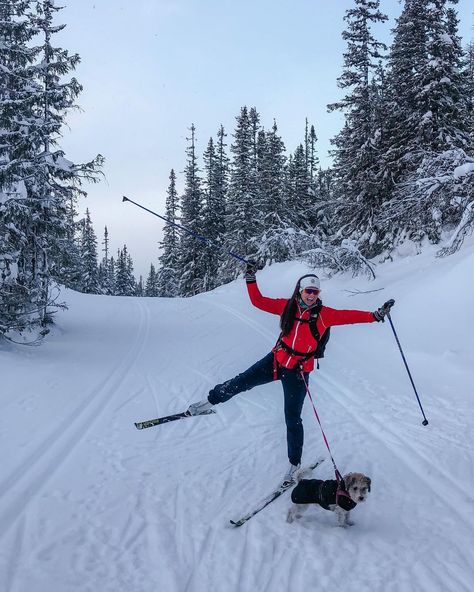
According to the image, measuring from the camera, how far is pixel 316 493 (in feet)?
13.3

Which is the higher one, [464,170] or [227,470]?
[464,170]

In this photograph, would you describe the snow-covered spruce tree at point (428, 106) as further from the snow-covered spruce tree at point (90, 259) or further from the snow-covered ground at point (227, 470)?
the snow-covered spruce tree at point (90, 259)

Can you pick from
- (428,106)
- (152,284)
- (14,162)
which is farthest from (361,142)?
(152,284)

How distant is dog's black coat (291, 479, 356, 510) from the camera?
3996mm

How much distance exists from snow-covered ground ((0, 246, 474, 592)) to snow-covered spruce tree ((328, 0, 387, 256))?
13.0 m

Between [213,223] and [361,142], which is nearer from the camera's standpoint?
[361,142]

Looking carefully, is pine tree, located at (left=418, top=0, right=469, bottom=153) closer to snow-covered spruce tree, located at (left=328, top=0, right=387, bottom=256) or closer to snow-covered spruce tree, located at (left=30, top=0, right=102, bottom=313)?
snow-covered spruce tree, located at (left=328, top=0, right=387, bottom=256)

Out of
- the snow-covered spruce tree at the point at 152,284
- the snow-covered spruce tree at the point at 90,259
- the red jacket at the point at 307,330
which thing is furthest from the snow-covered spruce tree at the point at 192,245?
the red jacket at the point at 307,330

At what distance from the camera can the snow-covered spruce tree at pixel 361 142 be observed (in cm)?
2427

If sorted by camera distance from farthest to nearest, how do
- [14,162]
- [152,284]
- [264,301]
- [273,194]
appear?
[152,284] < [273,194] < [14,162] < [264,301]

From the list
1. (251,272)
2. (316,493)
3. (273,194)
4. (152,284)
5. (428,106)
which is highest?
(428,106)

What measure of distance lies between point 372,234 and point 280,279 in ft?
→ 24.1

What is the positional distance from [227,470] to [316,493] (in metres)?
1.72

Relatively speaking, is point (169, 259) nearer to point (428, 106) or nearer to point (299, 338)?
point (428, 106)
